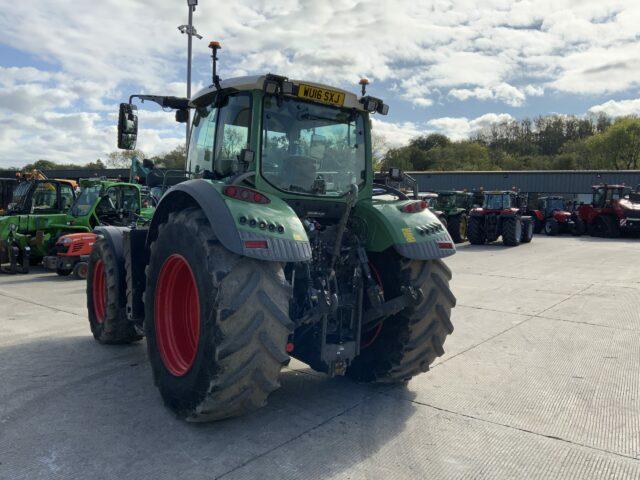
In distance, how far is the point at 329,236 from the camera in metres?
4.07

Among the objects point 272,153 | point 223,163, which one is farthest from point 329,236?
point 223,163

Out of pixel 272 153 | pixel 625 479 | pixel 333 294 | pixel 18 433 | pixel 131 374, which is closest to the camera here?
pixel 625 479

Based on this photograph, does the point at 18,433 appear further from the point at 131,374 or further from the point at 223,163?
the point at 223,163

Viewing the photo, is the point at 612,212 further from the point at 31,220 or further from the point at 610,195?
the point at 31,220

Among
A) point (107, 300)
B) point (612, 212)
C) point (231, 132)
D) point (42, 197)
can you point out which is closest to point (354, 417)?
point (231, 132)

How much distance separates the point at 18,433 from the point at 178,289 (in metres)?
1.38

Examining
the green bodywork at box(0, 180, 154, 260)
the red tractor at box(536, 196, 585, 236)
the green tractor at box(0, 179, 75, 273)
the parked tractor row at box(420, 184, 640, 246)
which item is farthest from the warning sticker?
the red tractor at box(536, 196, 585, 236)

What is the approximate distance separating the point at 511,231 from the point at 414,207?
16031mm

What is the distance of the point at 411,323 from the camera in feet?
13.1

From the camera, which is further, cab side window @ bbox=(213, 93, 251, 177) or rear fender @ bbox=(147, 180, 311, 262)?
cab side window @ bbox=(213, 93, 251, 177)

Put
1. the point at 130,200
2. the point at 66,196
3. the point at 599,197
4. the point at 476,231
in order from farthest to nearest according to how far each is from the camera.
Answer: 1. the point at 599,197
2. the point at 476,231
3. the point at 66,196
4. the point at 130,200

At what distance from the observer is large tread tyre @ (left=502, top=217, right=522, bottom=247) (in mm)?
19172

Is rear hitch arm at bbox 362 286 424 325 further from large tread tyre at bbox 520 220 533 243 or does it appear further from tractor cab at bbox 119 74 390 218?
large tread tyre at bbox 520 220 533 243

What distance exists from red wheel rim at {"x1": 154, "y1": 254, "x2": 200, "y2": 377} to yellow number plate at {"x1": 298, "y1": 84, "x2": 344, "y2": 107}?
1.56 meters
